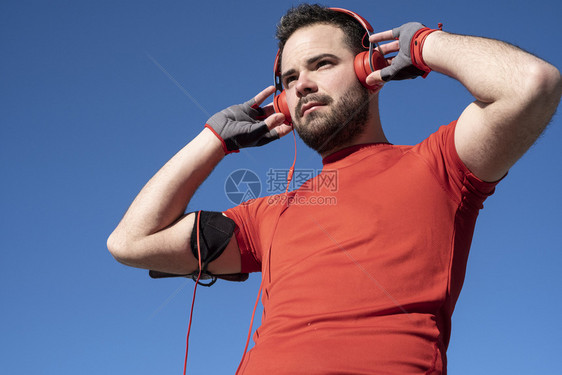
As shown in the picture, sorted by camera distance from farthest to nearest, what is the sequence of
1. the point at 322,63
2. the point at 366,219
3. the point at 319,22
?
the point at 319,22, the point at 322,63, the point at 366,219

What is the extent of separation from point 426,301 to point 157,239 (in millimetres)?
1480

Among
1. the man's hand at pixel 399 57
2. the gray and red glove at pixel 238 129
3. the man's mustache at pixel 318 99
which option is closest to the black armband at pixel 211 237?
the gray and red glove at pixel 238 129

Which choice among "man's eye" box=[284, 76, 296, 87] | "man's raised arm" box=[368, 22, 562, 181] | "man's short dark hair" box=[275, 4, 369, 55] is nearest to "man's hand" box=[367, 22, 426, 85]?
"man's raised arm" box=[368, 22, 562, 181]

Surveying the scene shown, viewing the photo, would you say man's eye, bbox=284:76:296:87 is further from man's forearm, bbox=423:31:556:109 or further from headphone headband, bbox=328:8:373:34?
man's forearm, bbox=423:31:556:109

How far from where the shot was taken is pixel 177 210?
2.82 m

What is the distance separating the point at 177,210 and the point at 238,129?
21.8 inches

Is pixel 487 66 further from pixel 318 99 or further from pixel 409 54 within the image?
pixel 318 99

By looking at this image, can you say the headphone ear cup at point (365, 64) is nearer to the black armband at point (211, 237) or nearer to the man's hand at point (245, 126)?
the man's hand at point (245, 126)

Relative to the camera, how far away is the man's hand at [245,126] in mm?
2871

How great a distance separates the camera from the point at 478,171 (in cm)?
199

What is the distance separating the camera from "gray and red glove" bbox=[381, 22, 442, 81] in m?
2.21

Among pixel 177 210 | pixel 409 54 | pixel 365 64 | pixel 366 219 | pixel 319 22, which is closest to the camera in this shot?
pixel 366 219

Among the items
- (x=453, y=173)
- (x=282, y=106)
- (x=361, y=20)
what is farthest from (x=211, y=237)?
(x=361, y=20)

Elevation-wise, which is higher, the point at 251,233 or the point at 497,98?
the point at 497,98
